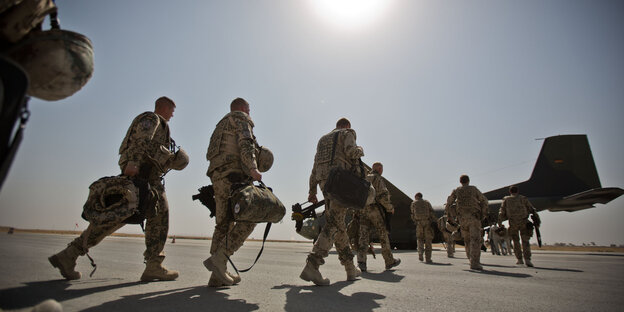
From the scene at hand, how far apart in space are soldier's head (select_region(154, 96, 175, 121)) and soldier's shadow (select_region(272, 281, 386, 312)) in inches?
96.8

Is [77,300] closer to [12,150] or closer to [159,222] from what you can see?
[159,222]

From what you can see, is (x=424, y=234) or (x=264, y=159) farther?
(x=424, y=234)

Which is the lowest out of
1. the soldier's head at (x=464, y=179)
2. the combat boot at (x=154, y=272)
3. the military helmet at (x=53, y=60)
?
the combat boot at (x=154, y=272)

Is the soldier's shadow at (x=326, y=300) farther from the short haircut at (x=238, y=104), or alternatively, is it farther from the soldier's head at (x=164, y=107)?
the soldier's head at (x=164, y=107)

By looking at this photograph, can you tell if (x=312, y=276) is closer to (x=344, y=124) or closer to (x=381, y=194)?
(x=344, y=124)

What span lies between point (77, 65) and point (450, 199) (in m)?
7.44

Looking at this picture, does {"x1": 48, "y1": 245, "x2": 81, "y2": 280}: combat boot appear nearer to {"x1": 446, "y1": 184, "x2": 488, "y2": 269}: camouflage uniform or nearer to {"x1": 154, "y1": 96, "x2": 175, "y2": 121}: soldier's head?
{"x1": 154, "y1": 96, "x2": 175, "y2": 121}: soldier's head

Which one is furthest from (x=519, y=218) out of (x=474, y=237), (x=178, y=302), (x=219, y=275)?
(x=178, y=302)

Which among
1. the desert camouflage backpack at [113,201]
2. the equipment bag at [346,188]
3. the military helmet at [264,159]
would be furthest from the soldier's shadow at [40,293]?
the equipment bag at [346,188]

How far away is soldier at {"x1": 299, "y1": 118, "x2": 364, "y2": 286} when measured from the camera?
11.4 ft

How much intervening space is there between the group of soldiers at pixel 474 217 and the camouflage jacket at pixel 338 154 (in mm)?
3773

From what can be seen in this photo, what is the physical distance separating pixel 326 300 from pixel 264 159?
1.63 m

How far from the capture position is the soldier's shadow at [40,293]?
A: 6.55ft

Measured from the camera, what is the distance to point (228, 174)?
317cm
